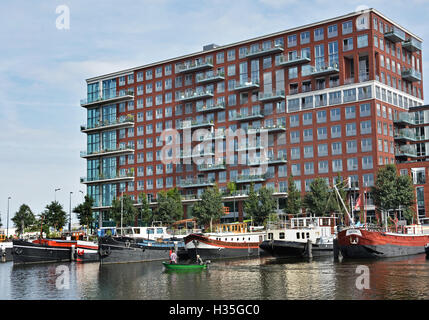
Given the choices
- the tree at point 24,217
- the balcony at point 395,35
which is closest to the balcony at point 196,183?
the tree at point 24,217

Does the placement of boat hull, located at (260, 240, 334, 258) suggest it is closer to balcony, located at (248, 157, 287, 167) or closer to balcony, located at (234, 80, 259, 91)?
balcony, located at (248, 157, 287, 167)

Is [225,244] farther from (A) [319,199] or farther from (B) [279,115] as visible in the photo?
(B) [279,115]

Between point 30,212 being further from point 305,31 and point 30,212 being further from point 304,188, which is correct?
point 305,31

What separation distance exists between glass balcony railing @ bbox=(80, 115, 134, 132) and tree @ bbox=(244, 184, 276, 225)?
46.6 metres

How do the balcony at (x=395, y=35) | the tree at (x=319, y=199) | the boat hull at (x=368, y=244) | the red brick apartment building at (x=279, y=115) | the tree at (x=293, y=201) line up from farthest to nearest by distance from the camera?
the balcony at (x=395, y=35), the red brick apartment building at (x=279, y=115), the tree at (x=293, y=201), the tree at (x=319, y=199), the boat hull at (x=368, y=244)

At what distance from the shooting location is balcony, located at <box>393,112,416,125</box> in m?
112

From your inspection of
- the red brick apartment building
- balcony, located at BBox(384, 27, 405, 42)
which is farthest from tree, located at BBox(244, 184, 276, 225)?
balcony, located at BBox(384, 27, 405, 42)

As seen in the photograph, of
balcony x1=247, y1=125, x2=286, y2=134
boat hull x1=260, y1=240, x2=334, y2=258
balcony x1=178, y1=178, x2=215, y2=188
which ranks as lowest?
boat hull x1=260, y1=240, x2=334, y2=258

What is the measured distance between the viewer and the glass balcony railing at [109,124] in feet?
458

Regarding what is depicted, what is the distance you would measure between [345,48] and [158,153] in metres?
50.2

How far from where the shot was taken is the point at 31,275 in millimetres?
58594

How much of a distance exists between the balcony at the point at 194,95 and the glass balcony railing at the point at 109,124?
15.4 m

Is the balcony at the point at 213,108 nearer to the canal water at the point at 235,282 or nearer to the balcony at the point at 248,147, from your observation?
the balcony at the point at 248,147

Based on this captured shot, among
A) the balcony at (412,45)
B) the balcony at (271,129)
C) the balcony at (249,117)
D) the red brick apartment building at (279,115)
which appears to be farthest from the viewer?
the balcony at (249,117)
